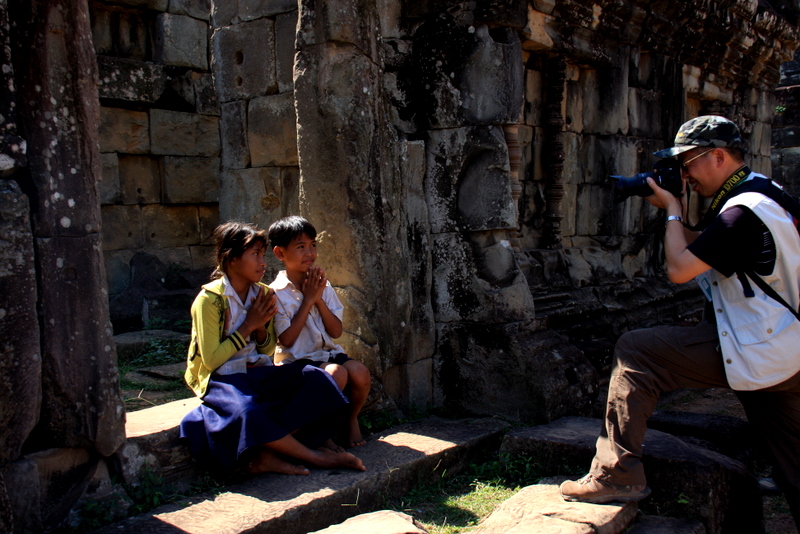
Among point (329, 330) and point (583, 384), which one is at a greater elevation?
point (329, 330)

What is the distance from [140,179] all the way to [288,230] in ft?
16.7

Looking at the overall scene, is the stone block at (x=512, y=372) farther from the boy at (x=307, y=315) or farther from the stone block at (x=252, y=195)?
the stone block at (x=252, y=195)

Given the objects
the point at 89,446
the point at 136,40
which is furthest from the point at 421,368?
the point at 136,40

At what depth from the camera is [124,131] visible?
7895 mm

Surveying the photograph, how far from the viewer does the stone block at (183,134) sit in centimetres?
813

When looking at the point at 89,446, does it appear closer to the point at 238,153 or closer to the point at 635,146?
the point at 238,153

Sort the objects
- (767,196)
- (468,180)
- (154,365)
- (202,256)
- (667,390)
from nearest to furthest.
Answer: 1. (767,196)
2. (667,390)
3. (468,180)
4. (154,365)
5. (202,256)

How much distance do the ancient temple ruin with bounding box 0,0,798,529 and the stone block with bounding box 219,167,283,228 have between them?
2 cm

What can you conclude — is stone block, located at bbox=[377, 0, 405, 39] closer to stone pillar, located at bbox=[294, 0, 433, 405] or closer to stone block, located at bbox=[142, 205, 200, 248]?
stone pillar, located at bbox=[294, 0, 433, 405]

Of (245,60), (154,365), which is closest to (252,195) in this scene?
(245,60)

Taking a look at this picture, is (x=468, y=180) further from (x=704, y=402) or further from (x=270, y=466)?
(x=704, y=402)

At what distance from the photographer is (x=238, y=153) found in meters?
5.21

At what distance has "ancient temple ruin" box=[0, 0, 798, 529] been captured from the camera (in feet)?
9.16

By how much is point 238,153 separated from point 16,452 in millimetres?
2950
